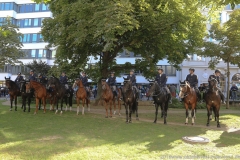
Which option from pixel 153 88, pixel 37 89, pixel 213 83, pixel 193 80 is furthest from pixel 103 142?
pixel 37 89

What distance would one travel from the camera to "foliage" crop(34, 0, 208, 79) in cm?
1678

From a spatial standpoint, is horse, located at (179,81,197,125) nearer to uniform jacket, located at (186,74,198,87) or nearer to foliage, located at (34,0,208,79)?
uniform jacket, located at (186,74,198,87)

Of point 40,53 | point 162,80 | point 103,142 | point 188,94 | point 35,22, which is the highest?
point 35,22

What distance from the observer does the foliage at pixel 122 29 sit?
1678cm

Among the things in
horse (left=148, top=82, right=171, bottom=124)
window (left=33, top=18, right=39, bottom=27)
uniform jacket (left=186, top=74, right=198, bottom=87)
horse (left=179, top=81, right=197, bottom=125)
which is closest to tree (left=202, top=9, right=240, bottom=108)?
uniform jacket (left=186, top=74, right=198, bottom=87)

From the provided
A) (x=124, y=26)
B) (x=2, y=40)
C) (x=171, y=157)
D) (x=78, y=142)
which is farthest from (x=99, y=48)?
(x=171, y=157)

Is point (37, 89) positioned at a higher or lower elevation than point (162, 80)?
lower

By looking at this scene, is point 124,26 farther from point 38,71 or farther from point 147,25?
point 38,71

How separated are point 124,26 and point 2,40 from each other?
18.8 m

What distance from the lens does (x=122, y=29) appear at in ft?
53.4

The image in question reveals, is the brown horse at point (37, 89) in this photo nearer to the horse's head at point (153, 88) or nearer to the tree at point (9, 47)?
the horse's head at point (153, 88)

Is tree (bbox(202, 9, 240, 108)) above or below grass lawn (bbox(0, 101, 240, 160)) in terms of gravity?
above

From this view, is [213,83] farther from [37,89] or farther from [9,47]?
[9,47]

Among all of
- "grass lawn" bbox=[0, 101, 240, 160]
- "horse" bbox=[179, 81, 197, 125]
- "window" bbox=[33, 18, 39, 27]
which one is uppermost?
"window" bbox=[33, 18, 39, 27]
